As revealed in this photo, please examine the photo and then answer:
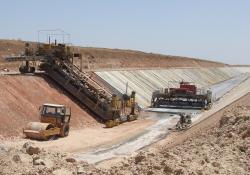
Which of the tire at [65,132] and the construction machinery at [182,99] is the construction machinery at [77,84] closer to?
the tire at [65,132]

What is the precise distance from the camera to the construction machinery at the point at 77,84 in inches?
1534

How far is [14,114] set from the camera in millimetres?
32156

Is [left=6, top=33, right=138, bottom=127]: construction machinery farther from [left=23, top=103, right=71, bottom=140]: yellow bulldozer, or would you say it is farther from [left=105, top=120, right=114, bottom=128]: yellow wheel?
[left=23, top=103, right=71, bottom=140]: yellow bulldozer

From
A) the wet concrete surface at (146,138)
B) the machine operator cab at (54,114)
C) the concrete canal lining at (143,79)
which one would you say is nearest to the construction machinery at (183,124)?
the wet concrete surface at (146,138)

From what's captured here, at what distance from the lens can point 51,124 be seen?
29984 millimetres

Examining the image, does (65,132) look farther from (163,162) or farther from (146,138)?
(163,162)

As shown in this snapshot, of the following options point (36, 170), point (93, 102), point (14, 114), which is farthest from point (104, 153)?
point (93, 102)

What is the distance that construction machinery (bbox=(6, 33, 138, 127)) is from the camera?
39.0 m

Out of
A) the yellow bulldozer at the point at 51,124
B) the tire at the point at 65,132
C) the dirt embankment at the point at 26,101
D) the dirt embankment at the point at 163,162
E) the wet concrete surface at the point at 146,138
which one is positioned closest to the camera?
the dirt embankment at the point at 163,162

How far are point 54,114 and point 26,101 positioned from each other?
523 cm

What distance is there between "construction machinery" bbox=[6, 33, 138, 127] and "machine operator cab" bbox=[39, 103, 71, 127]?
750 cm

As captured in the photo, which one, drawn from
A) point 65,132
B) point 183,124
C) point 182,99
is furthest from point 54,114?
point 182,99

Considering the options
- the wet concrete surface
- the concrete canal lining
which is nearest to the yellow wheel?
the wet concrete surface

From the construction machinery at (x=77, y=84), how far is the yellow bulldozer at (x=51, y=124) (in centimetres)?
737
